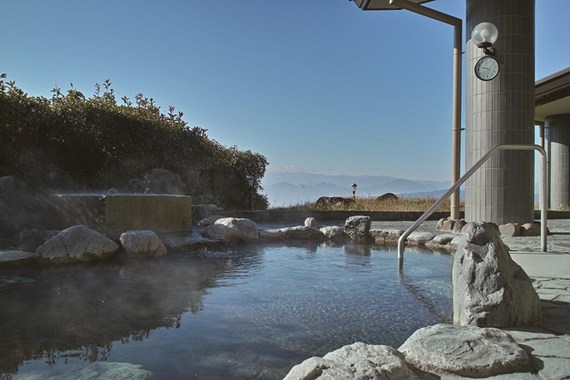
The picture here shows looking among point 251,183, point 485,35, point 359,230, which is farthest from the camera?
point 251,183

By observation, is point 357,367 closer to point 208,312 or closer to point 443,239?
point 208,312

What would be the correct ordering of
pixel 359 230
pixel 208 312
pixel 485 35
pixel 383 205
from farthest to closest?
pixel 383 205 < pixel 359 230 < pixel 485 35 < pixel 208 312

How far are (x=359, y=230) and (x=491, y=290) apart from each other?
4.40m

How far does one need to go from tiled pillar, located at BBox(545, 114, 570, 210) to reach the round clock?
8.49 metres

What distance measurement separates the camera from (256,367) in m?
1.93

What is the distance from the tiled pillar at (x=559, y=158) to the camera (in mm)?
12359

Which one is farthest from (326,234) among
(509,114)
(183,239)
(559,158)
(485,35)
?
(559,158)

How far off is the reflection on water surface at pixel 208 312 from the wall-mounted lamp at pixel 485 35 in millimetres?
3118

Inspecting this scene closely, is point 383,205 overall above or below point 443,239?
above

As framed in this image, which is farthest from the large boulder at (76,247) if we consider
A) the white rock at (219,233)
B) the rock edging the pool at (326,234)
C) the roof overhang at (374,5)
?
the roof overhang at (374,5)

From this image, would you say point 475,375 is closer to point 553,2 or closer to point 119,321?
point 119,321

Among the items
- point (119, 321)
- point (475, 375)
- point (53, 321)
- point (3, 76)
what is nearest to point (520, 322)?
point (475, 375)

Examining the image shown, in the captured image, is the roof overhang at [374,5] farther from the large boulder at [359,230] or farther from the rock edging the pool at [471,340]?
the rock edging the pool at [471,340]

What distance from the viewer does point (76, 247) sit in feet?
14.7
